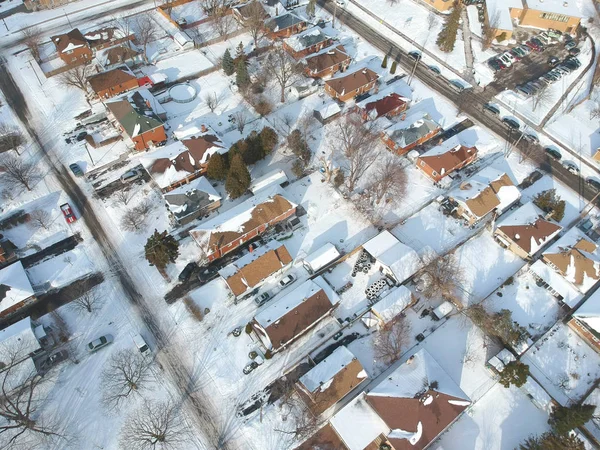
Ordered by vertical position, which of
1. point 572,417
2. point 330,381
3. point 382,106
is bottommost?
point 572,417

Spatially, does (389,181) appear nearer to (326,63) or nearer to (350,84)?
(350,84)

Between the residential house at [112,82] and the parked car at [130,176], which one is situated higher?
the residential house at [112,82]

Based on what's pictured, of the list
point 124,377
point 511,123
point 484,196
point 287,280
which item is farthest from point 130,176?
point 511,123

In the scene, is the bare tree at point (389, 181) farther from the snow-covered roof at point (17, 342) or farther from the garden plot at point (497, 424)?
the snow-covered roof at point (17, 342)

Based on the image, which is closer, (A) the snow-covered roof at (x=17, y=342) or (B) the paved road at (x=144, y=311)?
(B) the paved road at (x=144, y=311)

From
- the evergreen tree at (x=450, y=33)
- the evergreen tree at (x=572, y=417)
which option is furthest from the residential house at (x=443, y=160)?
the evergreen tree at (x=572, y=417)

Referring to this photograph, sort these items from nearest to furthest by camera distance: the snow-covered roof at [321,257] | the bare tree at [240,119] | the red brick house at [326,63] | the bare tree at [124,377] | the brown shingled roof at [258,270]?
the bare tree at [124,377]
the brown shingled roof at [258,270]
the snow-covered roof at [321,257]
the bare tree at [240,119]
the red brick house at [326,63]

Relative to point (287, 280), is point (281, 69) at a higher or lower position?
higher

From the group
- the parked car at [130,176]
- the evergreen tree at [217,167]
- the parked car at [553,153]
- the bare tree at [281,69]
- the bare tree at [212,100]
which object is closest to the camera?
the evergreen tree at [217,167]

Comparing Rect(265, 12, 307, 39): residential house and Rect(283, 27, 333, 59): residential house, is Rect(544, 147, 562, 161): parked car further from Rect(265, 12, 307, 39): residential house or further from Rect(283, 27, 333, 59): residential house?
Rect(265, 12, 307, 39): residential house
